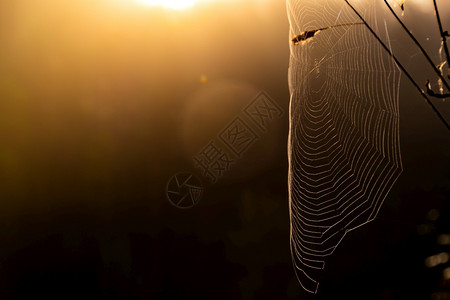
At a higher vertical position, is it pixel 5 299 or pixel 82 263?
pixel 5 299

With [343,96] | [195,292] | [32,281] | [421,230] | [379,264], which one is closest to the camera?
[343,96]

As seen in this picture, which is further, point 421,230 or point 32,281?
point 32,281

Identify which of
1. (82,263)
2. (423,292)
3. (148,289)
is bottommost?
(423,292)

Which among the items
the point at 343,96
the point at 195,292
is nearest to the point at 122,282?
the point at 195,292

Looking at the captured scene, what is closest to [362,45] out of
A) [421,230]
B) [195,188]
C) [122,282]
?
[421,230]

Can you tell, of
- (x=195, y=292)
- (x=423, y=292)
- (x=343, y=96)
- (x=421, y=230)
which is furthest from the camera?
(x=195, y=292)

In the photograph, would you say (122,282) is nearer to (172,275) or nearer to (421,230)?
(172,275)

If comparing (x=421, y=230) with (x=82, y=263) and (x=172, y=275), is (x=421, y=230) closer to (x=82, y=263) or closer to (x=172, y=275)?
(x=172, y=275)

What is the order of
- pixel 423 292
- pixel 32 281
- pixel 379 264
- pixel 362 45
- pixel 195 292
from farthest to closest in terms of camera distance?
pixel 32 281 → pixel 195 292 → pixel 379 264 → pixel 423 292 → pixel 362 45

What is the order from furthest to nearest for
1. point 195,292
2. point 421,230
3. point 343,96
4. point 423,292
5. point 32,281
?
1. point 32,281
2. point 195,292
3. point 421,230
4. point 423,292
5. point 343,96
